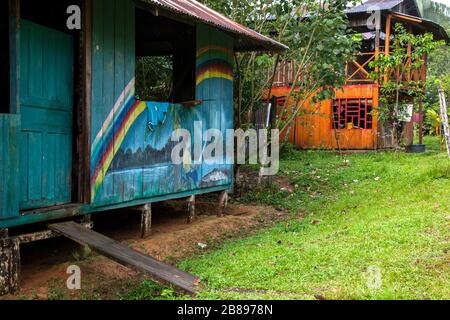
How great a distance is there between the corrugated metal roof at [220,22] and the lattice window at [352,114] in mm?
8062

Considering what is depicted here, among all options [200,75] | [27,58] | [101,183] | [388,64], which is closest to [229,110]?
[200,75]

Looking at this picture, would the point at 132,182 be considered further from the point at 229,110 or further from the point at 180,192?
the point at 229,110

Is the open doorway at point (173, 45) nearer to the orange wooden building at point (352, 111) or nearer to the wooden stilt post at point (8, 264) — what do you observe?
the wooden stilt post at point (8, 264)

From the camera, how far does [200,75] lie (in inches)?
319

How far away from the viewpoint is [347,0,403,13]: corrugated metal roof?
16.6m

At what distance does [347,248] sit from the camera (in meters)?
5.85

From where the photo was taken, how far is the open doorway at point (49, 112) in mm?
5191

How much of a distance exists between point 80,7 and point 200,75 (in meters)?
2.72

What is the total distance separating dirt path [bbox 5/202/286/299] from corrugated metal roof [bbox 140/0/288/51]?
303 centimetres

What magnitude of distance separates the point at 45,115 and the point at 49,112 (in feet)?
0.24

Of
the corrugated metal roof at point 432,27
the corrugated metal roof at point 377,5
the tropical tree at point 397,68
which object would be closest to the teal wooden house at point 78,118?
the tropical tree at point 397,68

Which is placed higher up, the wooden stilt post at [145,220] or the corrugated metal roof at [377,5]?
the corrugated metal roof at [377,5]

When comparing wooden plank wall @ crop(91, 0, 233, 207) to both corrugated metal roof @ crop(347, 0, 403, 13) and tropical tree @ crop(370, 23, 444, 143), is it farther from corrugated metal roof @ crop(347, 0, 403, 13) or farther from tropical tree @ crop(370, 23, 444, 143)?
corrugated metal roof @ crop(347, 0, 403, 13)
